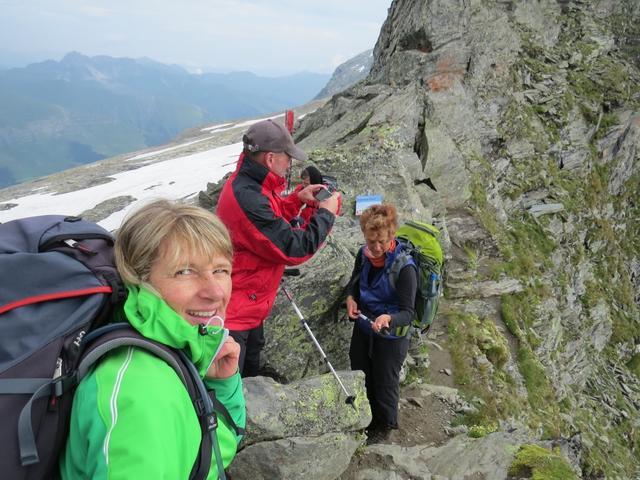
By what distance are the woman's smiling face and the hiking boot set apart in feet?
22.1

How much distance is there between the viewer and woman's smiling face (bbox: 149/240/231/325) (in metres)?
2.93

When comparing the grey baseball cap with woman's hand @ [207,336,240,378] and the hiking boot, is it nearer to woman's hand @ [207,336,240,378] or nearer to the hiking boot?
woman's hand @ [207,336,240,378]

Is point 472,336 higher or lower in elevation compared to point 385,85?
lower

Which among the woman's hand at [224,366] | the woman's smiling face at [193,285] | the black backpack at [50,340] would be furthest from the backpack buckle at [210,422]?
the woman's hand at [224,366]

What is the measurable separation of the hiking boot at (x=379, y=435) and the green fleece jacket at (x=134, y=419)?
276 inches

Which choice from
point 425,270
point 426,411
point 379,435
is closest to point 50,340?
point 425,270

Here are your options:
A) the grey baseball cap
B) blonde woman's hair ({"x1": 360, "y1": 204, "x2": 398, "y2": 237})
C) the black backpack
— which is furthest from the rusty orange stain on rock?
the black backpack

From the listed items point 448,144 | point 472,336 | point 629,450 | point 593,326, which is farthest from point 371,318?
point 593,326

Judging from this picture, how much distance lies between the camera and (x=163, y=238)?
116 inches

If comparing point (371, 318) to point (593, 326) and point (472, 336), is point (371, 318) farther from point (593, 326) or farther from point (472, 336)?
point (593, 326)

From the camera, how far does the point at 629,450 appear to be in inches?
773

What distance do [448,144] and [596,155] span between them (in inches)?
651

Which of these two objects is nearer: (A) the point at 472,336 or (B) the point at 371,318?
(B) the point at 371,318

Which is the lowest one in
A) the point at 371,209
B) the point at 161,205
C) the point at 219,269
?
the point at 371,209
